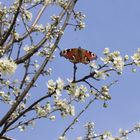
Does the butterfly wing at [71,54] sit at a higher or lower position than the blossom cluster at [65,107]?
higher

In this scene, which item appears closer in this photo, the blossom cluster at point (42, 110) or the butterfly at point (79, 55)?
the butterfly at point (79, 55)

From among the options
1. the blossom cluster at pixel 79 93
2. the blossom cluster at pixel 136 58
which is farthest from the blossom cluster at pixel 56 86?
the blossom cluster at pixel 136 58

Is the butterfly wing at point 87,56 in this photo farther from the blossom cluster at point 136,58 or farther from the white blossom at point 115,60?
the blossom cluster at point 136,58

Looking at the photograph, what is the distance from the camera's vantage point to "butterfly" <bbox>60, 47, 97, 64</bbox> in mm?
7918

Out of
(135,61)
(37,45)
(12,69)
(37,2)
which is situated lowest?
(12,69)

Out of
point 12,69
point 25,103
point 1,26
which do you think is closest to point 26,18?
point 1,26

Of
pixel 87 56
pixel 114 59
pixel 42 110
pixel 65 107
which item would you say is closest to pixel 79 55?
pixel 87 56

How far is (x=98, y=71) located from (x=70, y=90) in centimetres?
59

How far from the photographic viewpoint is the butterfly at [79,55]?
792 centimetres

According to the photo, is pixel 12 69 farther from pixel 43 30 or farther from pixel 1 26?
pixel 43 30

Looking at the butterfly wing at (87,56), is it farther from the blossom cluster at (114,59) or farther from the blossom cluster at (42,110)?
the blossom cluster at (42,110)

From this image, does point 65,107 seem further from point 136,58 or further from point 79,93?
point 136,58

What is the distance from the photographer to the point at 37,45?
10234mm

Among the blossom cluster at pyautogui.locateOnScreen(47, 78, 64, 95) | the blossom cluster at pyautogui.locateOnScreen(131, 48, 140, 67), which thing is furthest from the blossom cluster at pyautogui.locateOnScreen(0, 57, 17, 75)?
the blossom cluster at pyautogui.locateOnScreen(131, 48, 140, 67)
